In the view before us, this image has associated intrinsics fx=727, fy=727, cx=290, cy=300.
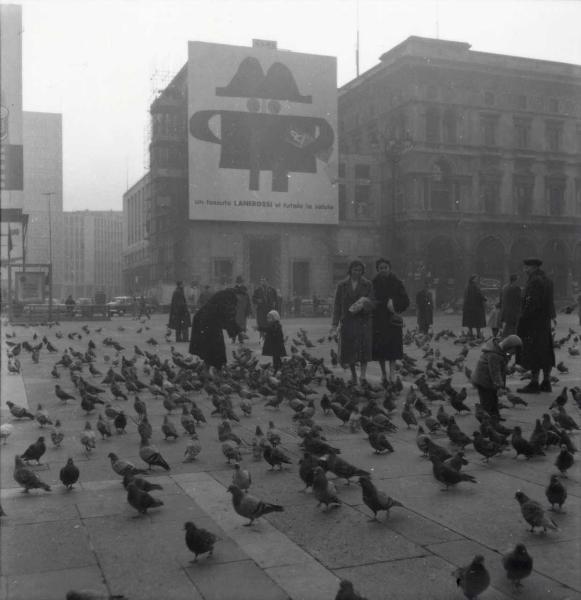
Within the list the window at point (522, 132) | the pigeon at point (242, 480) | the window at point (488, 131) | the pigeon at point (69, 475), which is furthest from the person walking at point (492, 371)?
the window at point (488, 131)

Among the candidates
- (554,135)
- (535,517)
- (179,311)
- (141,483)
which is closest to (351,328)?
(141,483)

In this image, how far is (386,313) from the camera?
8.73m

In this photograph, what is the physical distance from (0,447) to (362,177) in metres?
40.8

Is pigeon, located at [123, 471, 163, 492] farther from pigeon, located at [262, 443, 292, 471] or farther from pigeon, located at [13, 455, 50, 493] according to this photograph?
pigeon, located at [262, 443, 292, 471]

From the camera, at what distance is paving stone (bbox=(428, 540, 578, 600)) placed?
2.88 meters

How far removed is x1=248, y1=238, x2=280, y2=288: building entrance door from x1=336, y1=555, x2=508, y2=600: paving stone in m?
41.3

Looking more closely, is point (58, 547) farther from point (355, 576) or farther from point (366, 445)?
point (366, 445)

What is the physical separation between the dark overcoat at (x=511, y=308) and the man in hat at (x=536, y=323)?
0.68m

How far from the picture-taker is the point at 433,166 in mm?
31312

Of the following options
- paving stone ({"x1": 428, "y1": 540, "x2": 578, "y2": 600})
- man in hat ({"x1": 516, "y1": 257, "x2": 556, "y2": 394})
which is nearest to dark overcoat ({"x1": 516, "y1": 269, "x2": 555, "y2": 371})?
man in hat ({"x1": 516, "y1": 257, "x2": 556, "y2": 394})

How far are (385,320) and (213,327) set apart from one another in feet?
7.21

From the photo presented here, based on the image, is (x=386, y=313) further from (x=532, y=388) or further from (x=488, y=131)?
(x=488, y=131)

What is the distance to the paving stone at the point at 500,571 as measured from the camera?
9.46 feet

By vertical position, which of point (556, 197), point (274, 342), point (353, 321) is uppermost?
point (556, 197)
